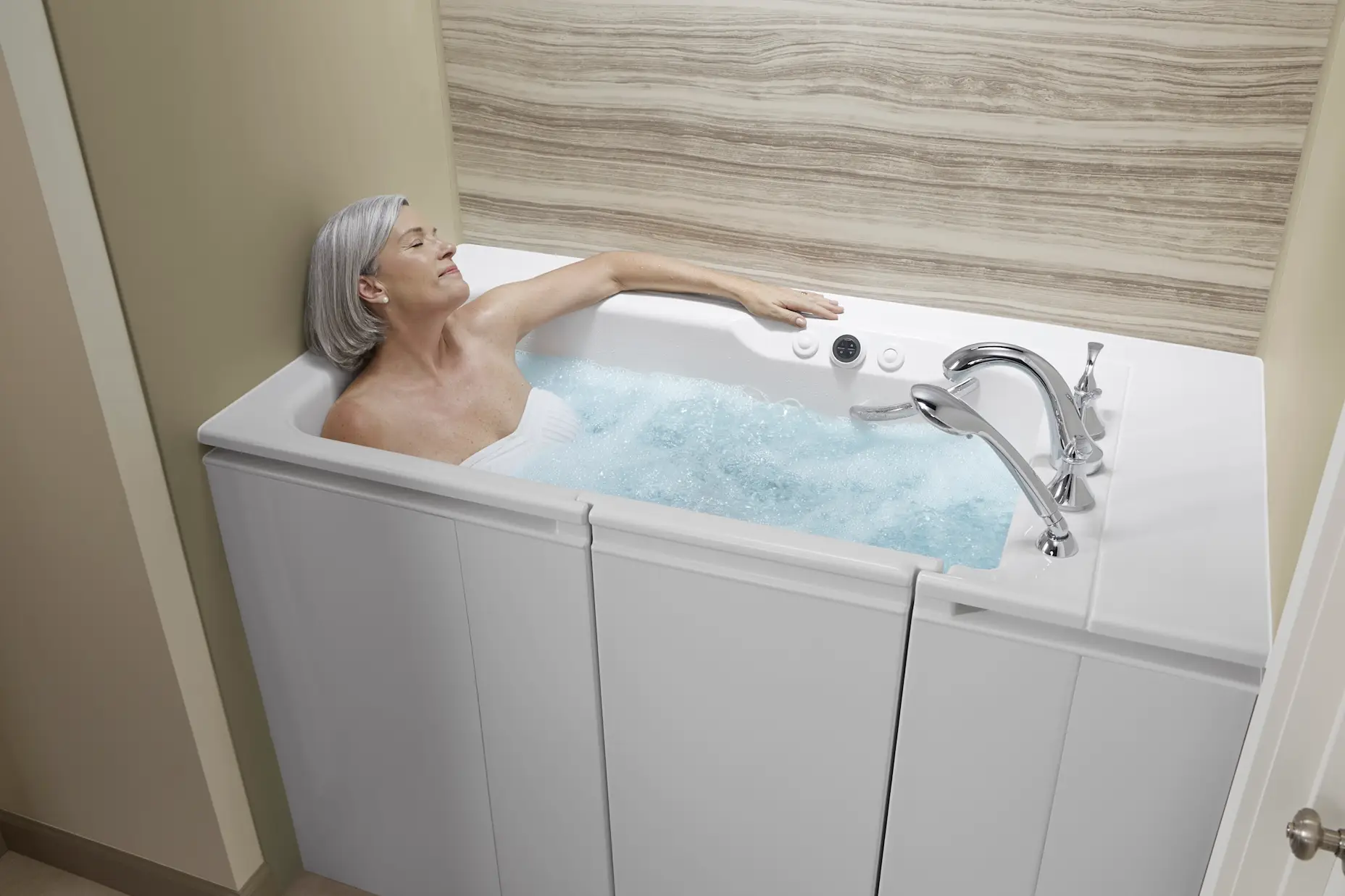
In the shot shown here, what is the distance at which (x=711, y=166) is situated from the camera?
209 cm

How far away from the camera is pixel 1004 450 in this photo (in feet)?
4.25

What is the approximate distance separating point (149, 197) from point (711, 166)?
101 centimetres

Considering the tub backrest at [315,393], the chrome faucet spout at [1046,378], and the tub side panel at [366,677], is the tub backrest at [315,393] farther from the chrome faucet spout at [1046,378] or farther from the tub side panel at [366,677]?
the chrome faucet spout at [1046,378]

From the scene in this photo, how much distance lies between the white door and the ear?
52.6 inches

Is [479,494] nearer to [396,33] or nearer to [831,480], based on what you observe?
[831,480]

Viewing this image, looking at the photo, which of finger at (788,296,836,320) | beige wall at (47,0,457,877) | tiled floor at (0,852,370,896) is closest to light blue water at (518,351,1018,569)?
finger at (788,296,836,320)

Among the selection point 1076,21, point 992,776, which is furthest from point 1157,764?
point 1076,21

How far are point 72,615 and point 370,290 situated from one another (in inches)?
25.3

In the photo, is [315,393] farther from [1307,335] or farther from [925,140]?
[1307,335]

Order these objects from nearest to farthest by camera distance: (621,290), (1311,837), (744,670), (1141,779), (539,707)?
1. (1311,837)
2. (1141,779)
3. (744,670)
4. (539,707)
5. (621,290)

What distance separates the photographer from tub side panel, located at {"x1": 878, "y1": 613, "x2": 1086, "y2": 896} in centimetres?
127

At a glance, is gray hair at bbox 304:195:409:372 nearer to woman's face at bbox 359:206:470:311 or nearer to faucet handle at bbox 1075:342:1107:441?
woman's face at bbox 359:206:470:311

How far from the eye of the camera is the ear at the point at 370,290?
177cm

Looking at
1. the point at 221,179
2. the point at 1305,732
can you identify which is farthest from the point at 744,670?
the point at 221,179
